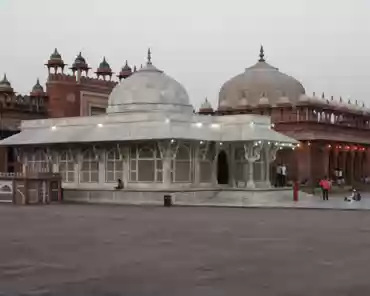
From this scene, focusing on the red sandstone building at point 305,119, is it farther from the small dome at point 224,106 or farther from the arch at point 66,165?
the arch at point 66,165

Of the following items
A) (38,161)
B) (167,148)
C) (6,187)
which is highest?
(167,148)

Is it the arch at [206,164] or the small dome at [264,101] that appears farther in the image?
the small dome at [264,101]

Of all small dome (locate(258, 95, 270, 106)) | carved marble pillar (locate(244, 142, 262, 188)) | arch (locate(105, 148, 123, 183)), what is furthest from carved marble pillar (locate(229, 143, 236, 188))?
small dome (locate(258, 95, 270, 106))

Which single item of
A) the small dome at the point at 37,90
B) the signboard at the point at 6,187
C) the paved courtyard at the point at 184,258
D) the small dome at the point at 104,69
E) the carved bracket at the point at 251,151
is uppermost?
the small dome at the point at 104,69

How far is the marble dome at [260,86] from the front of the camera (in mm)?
47125

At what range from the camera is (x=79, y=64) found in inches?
1880

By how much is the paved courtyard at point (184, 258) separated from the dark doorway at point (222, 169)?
14698 mm

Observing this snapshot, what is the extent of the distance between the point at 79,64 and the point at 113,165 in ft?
63.4

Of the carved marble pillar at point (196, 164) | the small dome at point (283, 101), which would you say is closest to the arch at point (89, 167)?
the carved marble pillar at point (196, 164)

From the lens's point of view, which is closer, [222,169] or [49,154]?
[222,169]

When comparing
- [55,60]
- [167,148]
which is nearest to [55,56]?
[55,60]

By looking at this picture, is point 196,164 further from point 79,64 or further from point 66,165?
point 79,64

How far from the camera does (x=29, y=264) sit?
9320mm

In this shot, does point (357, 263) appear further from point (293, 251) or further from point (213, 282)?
point (213, 282)
